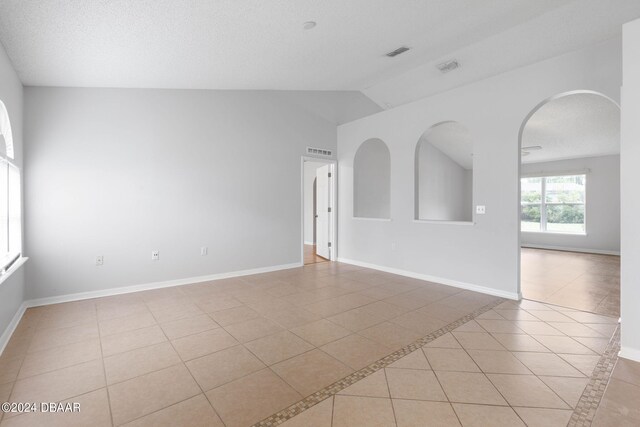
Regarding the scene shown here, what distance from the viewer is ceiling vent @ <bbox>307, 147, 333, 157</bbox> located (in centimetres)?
600

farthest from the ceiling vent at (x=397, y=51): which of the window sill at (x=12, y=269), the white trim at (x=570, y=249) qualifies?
the white trim at (x=570, y=249)

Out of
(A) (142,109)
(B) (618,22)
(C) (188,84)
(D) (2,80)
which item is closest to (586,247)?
(B) (618,22)

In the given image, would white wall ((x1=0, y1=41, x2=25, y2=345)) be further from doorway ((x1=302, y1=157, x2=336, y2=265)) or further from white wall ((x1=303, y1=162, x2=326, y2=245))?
white wall ((x1=303, y1=162, x2=326, y2=245))

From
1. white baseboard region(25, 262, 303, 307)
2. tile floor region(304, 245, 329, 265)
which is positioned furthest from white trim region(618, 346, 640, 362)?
tile floor region(304, 245, 329, 265)

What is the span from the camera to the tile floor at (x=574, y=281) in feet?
12.3

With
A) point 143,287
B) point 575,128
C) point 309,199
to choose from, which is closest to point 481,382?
point 143,287

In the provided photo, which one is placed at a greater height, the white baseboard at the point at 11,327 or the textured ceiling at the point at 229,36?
the textured ceiling at the point at 229,36

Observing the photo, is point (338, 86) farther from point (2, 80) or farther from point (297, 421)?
point (297, 421)

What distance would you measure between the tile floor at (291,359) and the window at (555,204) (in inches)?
236

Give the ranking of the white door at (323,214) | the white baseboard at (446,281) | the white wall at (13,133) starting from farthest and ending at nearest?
the white door at (323,214)
the white baseboard at (446,281)
the white wall at (13,133)

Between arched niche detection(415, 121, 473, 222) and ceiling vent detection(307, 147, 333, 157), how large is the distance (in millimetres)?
3186

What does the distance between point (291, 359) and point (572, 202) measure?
29.2 feet

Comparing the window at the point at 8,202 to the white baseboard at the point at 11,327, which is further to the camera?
the window at the point at 8,202

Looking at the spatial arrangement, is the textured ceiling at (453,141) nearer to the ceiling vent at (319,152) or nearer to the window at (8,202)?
the ceiling vent at (319,152)
